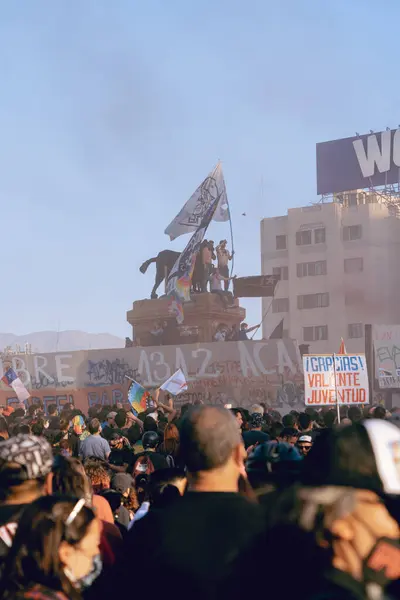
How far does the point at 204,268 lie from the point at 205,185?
4405 mm

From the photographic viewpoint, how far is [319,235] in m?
69.9

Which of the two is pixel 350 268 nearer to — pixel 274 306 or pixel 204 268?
pixel 274 306

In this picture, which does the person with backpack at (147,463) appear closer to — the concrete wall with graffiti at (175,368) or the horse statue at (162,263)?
the concrete wall with graffiti at (175,368)

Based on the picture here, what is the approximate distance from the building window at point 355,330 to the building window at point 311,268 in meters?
4.80

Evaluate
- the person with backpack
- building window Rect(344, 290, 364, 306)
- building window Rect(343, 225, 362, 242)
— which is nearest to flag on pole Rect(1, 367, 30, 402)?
the person with backpack

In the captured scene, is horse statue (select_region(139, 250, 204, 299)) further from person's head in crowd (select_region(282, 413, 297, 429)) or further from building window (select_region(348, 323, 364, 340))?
person's head in crowd (select_region(282, 413, 297, 429))

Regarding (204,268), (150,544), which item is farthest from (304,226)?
(150,544)

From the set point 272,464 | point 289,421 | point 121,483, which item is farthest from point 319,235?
point 272,464

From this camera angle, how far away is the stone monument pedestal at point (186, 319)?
147 feet

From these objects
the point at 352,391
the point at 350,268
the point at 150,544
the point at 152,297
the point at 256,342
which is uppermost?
the point at 350,268

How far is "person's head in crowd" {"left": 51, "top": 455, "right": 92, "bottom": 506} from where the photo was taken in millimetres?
4836

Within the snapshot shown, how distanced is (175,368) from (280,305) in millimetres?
37943

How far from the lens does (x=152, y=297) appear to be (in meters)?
48.4

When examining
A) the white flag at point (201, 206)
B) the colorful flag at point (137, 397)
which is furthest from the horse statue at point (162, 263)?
the colorful flag at point (137, 397)
